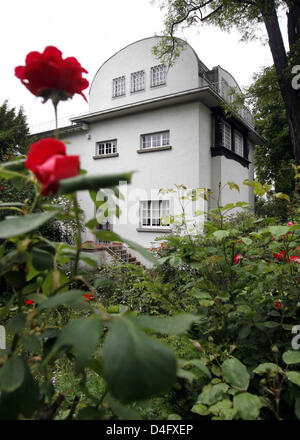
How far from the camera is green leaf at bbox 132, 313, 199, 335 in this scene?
44cm

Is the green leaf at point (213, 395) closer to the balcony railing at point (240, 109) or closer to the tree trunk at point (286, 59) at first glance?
the tree trunk at point (286, 59)

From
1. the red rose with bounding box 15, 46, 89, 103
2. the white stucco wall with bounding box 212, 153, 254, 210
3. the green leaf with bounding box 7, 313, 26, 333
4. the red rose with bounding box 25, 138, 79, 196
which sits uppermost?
the white stucco wall with bounding box 212, 153, 254, 210

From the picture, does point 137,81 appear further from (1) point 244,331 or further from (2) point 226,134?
(1) point 244,331

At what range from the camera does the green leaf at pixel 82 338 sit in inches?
16.2

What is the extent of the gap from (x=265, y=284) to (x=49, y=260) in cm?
115

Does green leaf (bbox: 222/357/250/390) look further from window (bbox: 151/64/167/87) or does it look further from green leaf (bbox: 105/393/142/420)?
window (bbox: 151/64/167/87)

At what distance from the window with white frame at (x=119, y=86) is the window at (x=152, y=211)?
4.90 meters

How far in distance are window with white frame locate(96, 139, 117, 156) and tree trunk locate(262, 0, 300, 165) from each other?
251 inches

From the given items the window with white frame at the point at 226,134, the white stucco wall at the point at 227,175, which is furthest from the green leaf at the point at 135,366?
the window with white frame at the point at 226,134

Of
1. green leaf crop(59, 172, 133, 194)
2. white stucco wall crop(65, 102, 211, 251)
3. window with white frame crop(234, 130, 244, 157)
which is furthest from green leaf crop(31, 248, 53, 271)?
window with white frame crop(234, 130, 244, 157)

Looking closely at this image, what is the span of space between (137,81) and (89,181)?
11634 mm

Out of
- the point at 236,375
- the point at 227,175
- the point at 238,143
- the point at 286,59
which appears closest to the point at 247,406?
the point at 236,375

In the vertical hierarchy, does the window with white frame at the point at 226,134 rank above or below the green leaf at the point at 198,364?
above
